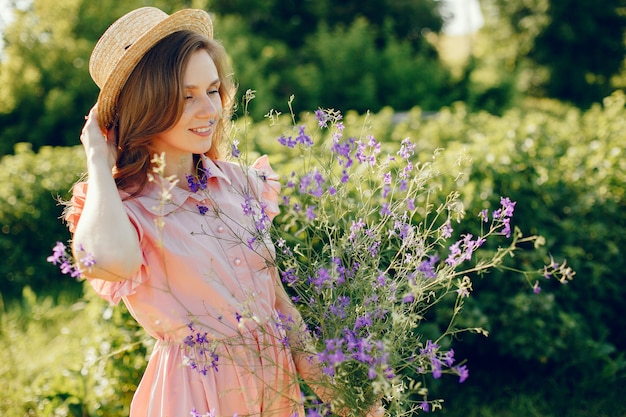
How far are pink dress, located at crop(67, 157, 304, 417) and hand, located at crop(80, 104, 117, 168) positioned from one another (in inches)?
4.3

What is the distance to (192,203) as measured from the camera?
1.94 m

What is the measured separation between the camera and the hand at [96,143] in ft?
5.94

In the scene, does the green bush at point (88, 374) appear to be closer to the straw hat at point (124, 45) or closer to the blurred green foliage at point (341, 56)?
the straw hat at point (124, 45)

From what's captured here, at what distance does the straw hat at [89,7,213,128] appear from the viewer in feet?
6.24

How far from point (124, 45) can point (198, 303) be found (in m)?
0.81

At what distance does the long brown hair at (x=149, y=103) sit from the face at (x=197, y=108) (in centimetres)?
2

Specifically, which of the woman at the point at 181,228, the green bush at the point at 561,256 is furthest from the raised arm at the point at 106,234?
the green bush at the point at 561,256

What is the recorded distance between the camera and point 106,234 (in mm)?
1641

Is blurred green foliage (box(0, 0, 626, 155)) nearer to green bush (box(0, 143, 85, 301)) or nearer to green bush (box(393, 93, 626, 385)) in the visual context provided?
green bush (box(0, 143, 85, 301))

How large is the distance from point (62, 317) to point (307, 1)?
1467 centimetres

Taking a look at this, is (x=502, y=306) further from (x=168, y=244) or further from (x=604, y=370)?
(x=168, y=244)

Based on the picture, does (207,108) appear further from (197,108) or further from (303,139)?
(303,139)

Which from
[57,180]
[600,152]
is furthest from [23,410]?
[600,152]

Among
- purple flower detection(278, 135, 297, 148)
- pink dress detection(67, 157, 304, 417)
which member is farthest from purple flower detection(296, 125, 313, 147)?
pink dress detection(67, 157, 304, 417)
